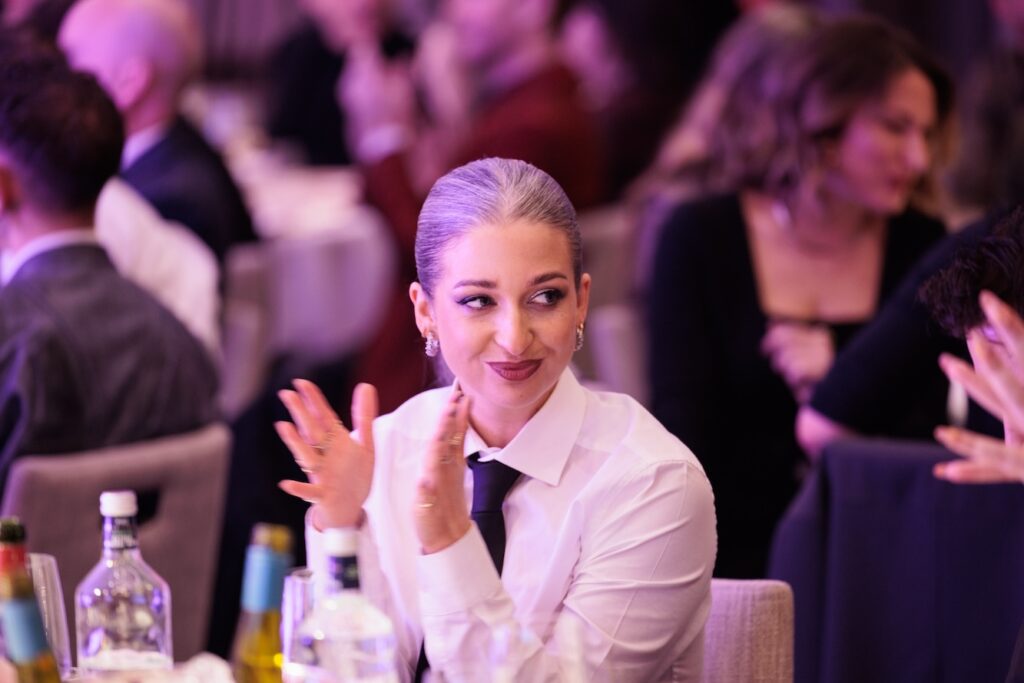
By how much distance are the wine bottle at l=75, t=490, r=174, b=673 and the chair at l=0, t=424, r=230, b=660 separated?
62 centimetres

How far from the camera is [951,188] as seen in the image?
14.7ft

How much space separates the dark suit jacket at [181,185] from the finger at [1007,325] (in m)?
2.61

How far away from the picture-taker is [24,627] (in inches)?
51.4

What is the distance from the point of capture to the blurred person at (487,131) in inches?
160

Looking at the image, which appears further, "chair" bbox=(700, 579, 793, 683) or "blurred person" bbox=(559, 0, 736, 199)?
"blurred person" bbox=(559, 0, 736, 199)

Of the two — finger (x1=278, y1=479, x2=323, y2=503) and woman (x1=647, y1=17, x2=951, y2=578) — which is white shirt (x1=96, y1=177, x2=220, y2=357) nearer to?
woman (x1=647, y1=17, x2=951, y2=578)

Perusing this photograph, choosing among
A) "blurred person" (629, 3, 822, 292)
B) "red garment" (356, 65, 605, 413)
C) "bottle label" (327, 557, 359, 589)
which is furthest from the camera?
"red garment" (356, 65, 605, 413)

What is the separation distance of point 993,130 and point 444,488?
3304mm

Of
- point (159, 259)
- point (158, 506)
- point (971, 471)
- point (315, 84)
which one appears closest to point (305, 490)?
→ point (971, 471)

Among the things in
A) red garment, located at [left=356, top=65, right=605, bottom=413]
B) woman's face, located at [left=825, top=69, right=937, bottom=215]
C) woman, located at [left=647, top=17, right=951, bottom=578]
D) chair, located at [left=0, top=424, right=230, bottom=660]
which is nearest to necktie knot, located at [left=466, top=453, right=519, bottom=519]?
chair, located at [left=0, top=424, right=230, bottom=660]

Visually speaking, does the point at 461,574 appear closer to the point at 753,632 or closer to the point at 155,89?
the point at 753,632

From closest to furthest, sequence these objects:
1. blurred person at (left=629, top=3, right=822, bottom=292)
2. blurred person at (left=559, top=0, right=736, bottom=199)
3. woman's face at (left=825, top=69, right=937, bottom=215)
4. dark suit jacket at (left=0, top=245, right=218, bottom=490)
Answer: dark suit jacket at (left=0, top=245, right=218, bottom=490) → woman's face at (left=825, top=69, right=937, bottom=215) → blurred person at (left=629, top=3, right=822, bottom=292) → blurred person at (left=559, top=0, right=736, bottom=199)

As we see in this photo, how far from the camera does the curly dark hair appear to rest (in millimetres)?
1596

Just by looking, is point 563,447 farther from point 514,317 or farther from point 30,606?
point 30,606
